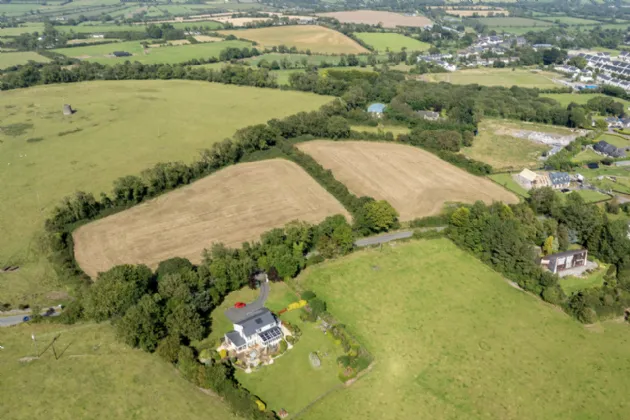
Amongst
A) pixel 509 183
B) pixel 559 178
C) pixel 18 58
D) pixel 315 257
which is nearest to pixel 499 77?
pixel 559 178

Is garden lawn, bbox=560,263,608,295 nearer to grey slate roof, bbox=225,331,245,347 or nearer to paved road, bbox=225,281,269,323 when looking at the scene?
paved road, bbox=225,281,269,323

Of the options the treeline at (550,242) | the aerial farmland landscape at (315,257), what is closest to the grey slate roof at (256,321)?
the aerial farmland landscape at (315,257)

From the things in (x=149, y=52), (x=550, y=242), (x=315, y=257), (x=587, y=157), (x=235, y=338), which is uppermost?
(x=149, y=52)

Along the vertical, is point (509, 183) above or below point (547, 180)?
below

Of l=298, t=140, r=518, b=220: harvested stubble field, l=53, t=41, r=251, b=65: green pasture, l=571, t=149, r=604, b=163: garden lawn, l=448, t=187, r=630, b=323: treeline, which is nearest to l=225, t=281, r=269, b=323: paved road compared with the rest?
l=298, t=140, r=518, b=220: harvested stubble field

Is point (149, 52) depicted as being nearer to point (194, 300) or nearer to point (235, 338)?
point (194, 300)

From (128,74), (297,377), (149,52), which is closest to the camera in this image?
(297,377)
